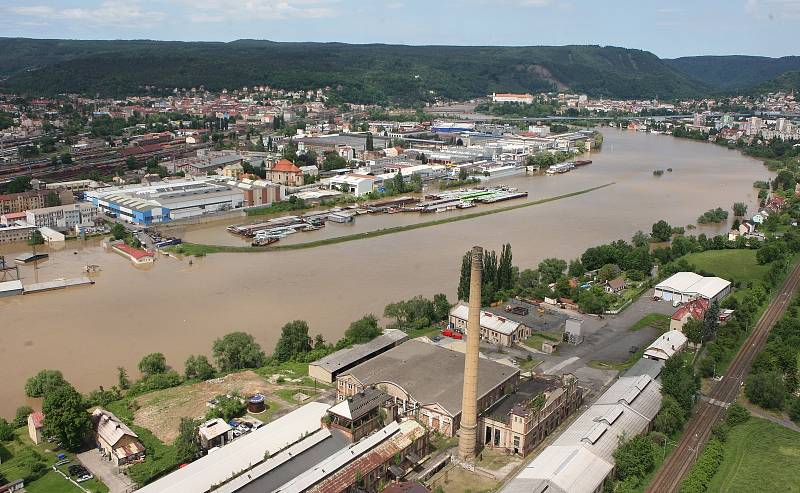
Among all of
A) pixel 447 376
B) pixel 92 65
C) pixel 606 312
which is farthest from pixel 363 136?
pixel 92 65

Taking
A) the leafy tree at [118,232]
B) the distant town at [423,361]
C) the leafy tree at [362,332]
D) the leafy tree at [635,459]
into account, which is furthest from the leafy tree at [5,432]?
the leafy tree at [118,232]

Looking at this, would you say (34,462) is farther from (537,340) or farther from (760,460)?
(760,460)

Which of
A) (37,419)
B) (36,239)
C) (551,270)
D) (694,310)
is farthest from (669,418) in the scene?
(36,239)

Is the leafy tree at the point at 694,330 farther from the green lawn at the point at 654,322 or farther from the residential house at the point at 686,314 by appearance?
the green lawn at the point at 654,322

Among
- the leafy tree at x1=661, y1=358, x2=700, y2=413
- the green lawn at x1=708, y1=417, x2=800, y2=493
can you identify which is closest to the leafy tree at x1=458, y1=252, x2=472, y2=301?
the leafy tree at x1=661, y1=358, x2=700, y2=413

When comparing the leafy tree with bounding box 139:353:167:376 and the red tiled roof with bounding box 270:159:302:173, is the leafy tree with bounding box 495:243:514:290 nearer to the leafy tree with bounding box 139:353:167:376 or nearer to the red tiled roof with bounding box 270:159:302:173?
the leafy tree with bounding box 139:353:167:376

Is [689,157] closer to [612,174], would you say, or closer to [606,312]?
[612,174]
